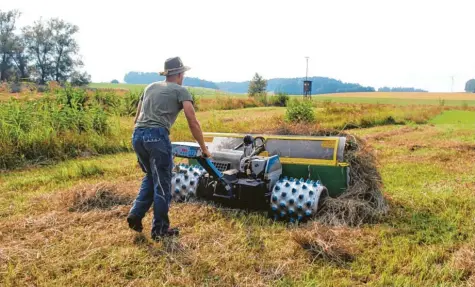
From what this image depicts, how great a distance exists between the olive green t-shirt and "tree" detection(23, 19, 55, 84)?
58566 millimetres

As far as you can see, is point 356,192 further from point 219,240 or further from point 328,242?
point 219,240

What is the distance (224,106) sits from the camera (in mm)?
31609

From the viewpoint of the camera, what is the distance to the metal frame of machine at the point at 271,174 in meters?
5.12

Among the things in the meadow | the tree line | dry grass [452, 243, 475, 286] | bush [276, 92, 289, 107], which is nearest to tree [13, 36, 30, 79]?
the tree line

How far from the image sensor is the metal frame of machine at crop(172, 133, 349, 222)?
5121 mm

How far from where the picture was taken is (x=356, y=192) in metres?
5.68

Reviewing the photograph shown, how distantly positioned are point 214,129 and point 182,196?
Answer: 7838mm

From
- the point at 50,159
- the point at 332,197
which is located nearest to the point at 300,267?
the point at 332,197

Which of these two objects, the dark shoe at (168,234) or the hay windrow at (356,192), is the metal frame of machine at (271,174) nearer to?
the hay windrow at (356,192)

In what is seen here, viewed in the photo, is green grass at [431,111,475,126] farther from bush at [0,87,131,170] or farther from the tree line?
the tree line

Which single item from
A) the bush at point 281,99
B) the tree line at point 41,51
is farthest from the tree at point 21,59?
the bush at point 281,99

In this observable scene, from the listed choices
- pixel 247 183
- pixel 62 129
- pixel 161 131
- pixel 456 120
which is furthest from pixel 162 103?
pixel 456 120

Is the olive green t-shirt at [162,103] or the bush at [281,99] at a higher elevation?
the olive green t-shirt at [162,103]

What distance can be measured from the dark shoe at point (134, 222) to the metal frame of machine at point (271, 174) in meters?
0.83
